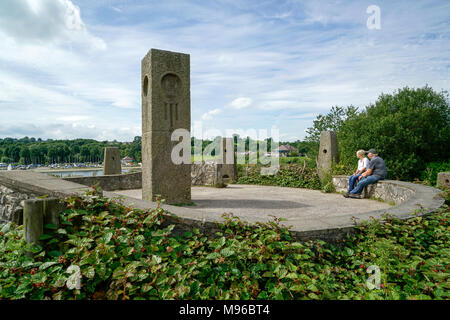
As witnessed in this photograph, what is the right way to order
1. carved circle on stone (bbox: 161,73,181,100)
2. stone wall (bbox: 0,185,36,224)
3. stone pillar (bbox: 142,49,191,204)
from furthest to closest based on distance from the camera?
1. carved circle on stone (bbox: 161,73,181,100)
2. stone pillar (bbox: 142,49,191,204)
3. stone wall (bbox: 0,185,36,224)

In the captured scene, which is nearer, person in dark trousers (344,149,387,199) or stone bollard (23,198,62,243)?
stone bollard (23,198,62,243)

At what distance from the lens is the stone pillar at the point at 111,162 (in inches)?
482

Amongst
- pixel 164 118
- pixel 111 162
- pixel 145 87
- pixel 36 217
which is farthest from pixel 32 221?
pixel 111 162

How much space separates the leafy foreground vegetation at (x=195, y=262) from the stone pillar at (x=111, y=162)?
975cm

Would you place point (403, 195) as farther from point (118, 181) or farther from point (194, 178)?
point (118, 181)

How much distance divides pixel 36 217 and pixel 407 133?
13.5 meters

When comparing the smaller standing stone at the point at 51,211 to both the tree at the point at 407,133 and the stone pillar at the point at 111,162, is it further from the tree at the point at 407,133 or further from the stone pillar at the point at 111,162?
the tree at the point at 407,133

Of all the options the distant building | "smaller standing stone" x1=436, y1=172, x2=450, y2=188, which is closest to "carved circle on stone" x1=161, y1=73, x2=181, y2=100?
"smaller standing stone" x1=436, y1=172, x2=450, y2=188

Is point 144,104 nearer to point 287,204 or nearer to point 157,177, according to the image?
point 157,177

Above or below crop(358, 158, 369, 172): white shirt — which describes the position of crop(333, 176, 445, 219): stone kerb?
below

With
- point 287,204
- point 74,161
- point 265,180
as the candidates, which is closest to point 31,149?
point 74,161

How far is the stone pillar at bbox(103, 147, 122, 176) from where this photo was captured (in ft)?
40.2

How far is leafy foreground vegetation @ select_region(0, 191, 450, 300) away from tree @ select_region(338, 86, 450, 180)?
892cm

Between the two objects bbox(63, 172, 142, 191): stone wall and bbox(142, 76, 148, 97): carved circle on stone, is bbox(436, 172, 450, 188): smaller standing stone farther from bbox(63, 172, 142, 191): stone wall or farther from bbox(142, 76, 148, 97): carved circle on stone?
bbox(63, 172, 142, 191): stone wall
